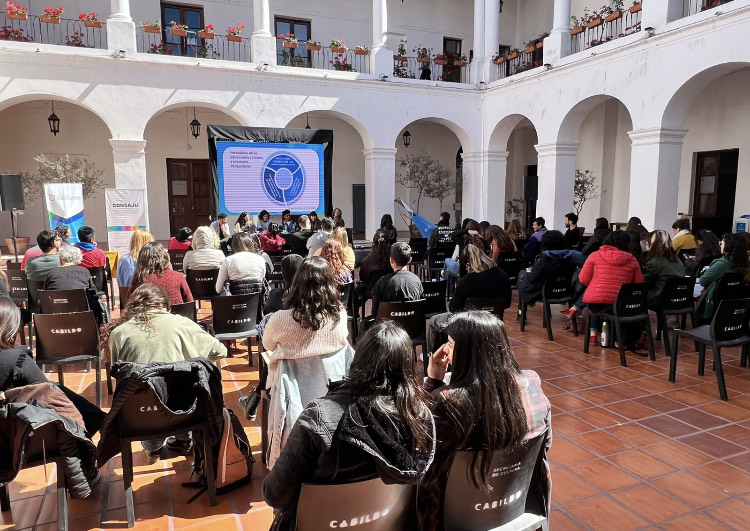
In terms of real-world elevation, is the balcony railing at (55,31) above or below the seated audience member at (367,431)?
above

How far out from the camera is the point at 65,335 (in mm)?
3785

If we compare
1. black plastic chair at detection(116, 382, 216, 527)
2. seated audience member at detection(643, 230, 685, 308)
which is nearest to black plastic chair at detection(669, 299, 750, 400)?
seated audience member at detection(643, 230, 685, 308)

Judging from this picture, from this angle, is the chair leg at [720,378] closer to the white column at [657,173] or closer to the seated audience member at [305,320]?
the seated audience member at [305,320]

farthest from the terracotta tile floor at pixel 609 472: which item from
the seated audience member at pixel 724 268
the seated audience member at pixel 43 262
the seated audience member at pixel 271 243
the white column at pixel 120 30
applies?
the white column at pixel 120 30

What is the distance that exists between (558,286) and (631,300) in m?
1.12

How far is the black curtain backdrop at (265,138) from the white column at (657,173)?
6.52m

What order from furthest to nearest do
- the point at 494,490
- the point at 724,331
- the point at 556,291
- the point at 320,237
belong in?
the point at 320,237 → the point at 556,291 → the point at 724,331 → the point at 494,490

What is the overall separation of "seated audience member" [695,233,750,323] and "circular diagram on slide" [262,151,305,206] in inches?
344

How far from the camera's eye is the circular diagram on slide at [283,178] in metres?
11.7

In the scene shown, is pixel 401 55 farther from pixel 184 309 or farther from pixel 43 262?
pixel 184 309

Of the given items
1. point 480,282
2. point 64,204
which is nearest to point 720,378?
point 480,282

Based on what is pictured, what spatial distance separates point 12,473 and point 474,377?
194 centimetres

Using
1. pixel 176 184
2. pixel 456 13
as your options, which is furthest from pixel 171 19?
pixel 456 13

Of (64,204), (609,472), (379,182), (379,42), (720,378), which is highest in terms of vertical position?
(379,42)
